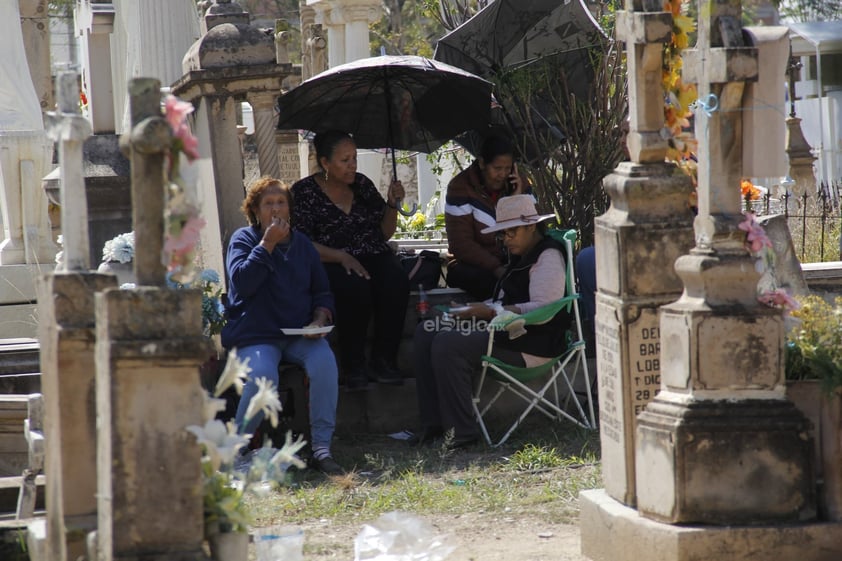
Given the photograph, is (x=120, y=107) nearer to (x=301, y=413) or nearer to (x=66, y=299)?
(x=301, y=413)

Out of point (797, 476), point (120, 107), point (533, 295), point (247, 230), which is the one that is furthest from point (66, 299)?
point (120, 107)

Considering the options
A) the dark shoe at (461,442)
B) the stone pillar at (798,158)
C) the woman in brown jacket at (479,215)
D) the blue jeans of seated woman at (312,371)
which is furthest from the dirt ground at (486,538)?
the stone pillar at (798,158)

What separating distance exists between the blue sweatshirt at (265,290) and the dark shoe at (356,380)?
1.84 feet

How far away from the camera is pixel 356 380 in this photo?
7164mm

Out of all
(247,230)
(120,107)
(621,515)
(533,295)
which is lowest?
(621,515)

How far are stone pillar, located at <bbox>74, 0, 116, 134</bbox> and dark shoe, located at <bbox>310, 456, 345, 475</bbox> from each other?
252cm

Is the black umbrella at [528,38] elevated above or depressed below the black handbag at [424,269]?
above

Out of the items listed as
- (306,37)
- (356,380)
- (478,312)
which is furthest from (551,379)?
(306,37)

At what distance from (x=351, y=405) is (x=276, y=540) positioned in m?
3.16

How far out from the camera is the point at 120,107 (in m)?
11.9

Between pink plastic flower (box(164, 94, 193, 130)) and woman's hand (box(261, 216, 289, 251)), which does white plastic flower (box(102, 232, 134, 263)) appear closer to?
woman's hand (box(261, 216, 289, 251))

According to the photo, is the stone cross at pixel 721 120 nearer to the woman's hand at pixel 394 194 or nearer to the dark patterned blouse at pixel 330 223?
the dark patterned blouse at pixel 330 223

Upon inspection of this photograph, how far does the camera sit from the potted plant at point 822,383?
167 inches

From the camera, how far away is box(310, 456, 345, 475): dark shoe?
6.30m
